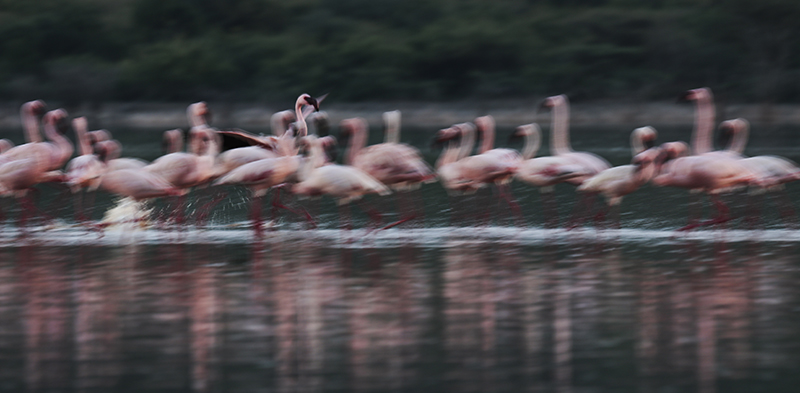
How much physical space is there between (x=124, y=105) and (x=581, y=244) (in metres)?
38.1

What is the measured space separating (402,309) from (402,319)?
32cm

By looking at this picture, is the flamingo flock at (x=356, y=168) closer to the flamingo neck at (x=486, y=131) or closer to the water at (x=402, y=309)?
the flamingo neck at (x=486, y=131)

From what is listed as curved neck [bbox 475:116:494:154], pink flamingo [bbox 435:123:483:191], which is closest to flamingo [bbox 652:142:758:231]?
pink flamingo [bbox 435:123:483:191]

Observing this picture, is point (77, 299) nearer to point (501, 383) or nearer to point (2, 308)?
point (2, 308)

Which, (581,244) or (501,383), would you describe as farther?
(581,244)

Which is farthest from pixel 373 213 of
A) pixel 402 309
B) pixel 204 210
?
pixel 402 309

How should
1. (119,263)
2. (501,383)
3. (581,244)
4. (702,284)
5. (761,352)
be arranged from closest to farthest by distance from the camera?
(501,383)
(761,352)
(702,284)
(119,263)
(581,244)

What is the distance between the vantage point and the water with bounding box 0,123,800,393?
19.2 ft

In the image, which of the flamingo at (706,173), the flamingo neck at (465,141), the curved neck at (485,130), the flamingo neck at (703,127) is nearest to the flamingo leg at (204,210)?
the flamingo neck at (465,141)

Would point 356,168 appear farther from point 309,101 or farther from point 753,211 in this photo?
point 753,211

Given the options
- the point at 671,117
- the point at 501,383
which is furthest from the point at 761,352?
the point at 671,117

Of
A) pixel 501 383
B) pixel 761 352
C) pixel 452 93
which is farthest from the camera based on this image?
pixel 452 93

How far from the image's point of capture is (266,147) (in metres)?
13.1

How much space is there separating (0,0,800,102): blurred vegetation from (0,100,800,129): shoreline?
29.3 inches
